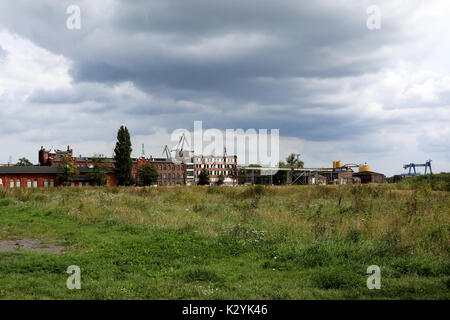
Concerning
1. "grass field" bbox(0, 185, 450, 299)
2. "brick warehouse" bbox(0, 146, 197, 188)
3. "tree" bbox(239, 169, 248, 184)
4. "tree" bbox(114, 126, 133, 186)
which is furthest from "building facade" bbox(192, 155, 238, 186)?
"grass field" bbox(0, 185, 450, 299)

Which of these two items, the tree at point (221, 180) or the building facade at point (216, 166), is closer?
the tree at point (221, 180)

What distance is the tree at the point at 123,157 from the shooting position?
90.6 m

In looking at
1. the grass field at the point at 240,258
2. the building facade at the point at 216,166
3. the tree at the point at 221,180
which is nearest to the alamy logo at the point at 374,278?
the grass field at the point at 240,258

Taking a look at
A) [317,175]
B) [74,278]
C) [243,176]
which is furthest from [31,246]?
[243,176]

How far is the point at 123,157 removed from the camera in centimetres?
9031

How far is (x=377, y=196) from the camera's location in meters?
23.7

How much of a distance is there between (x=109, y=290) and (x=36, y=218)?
1364cm

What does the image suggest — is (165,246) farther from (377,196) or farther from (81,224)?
(377,196)

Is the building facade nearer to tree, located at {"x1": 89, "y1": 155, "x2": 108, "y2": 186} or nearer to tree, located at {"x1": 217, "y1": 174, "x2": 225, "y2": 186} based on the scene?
tree, located at {"x1": 217, "y1": 174, "x2": 225, "y2": 186}

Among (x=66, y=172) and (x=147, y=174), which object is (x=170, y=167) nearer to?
(x=147, y=174)

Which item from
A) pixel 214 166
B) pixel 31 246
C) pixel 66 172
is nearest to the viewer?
pixel 31 246

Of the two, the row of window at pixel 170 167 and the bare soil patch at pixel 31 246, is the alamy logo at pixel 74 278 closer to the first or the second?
the bare soil patch at pixel 31 246

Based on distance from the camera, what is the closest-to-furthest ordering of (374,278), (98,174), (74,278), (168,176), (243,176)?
(374,278) < (74,278) < (98,174) < (168,176) < (243,176)
